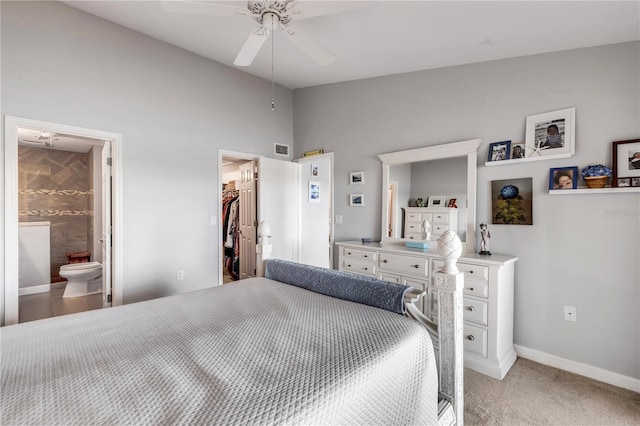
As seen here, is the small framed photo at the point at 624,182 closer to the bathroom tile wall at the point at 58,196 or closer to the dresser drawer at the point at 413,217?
the dresser drawer at the point at 413,217

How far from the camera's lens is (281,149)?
4.12m

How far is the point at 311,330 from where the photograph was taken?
1237 millimetres

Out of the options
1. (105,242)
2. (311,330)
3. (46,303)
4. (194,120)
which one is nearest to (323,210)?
(194,120)

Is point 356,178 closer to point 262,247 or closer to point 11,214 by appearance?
point 262,247

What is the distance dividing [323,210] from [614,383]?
3178mm

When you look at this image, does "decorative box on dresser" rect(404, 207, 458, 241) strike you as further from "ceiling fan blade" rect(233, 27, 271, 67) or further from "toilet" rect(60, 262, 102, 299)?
"toilet" rect(60, 262, 102, 299)

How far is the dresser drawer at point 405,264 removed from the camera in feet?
8.45

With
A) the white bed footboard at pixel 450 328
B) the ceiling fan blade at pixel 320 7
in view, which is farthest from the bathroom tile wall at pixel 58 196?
the white bed footboard at pixel 450 328

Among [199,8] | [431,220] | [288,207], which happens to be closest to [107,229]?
[288,207]

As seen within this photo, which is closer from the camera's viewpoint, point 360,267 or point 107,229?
point 107,229

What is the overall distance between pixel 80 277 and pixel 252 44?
13.0 feet

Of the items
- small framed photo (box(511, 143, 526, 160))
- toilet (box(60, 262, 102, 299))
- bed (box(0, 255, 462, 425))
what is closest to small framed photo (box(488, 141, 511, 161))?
small framed photo (box(511, 143, 526, 160))

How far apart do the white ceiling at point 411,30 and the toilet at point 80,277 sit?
3.15 m

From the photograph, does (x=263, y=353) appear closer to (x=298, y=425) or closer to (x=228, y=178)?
(x=298, y=425)
